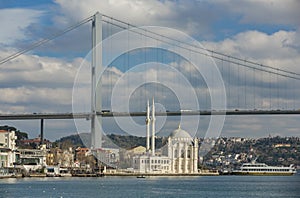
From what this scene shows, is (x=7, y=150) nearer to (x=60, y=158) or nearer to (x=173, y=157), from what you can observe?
(x=60, y=158)

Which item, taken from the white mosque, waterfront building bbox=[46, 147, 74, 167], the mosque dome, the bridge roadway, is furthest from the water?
the mosque dome

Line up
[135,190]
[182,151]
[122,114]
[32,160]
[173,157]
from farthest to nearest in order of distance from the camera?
[182,151], [173,157], [32,160], [122,114], [135,190]

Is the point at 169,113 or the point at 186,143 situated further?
the point at 186,143

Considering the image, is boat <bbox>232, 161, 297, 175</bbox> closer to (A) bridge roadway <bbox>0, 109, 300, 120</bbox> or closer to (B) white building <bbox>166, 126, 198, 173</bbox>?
(B) white building <bbox>166, 126, 198, 173</bbox>

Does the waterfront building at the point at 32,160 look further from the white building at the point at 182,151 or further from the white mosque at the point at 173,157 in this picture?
the white building at the point at 182,151

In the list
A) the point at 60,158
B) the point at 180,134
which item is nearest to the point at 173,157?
the point at 180,134

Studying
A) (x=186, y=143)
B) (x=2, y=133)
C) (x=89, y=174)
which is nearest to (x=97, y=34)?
(x=89, y=174)

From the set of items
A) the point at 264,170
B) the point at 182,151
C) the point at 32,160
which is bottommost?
the point at 264,170

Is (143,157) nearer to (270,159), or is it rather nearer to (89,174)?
(89,174)
